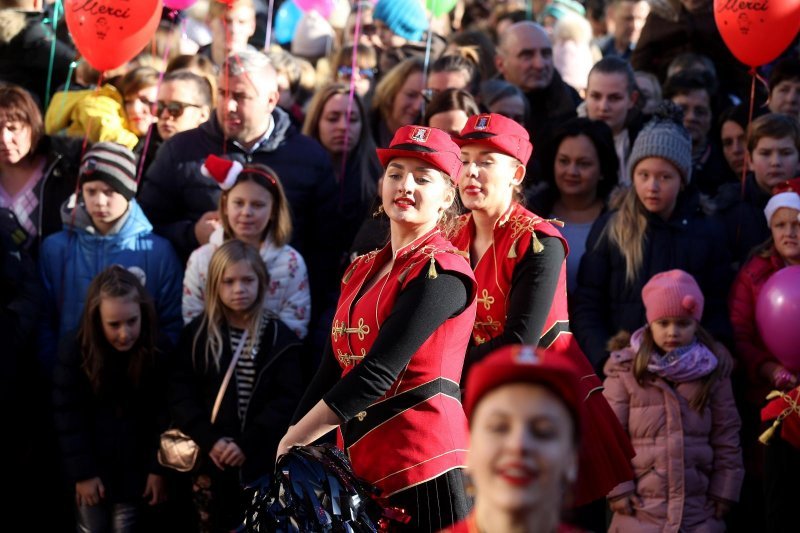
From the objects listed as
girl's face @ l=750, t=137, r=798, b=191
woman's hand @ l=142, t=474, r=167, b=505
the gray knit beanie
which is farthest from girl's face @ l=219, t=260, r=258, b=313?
girl's face @ l=750, t=137, r=798, b=191

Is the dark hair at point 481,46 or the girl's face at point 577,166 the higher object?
the dark hair at point 481,46

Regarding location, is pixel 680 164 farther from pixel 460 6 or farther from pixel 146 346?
pixel 460 6

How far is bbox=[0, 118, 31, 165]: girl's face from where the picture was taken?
6.57 meters

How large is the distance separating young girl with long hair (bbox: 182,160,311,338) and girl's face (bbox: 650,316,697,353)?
1770 mm

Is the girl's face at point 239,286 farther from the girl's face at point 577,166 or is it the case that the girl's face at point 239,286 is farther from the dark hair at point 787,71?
the dark hair at point 787,71

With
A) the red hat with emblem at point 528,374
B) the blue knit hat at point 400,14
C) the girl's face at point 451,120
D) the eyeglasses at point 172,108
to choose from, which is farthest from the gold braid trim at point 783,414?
the blue knit hat at point 400,14

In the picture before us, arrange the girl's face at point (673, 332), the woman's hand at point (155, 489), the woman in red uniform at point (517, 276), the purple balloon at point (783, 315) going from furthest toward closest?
the woman's hand at point (155, 489), the purple balloon at point (783, 315), the girl's face at point (673, 332), the woman in red uniform at point (517, 276)

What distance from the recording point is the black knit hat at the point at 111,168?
6.41m

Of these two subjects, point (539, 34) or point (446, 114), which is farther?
point (539, 34)

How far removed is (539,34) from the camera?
7613mm

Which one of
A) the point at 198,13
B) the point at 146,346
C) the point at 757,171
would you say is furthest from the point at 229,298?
the point at 198,13

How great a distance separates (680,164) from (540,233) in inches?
79.8

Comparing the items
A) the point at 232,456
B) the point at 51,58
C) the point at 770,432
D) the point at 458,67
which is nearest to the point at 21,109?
the point at 51,58

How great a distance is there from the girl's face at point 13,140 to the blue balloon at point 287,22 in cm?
380
